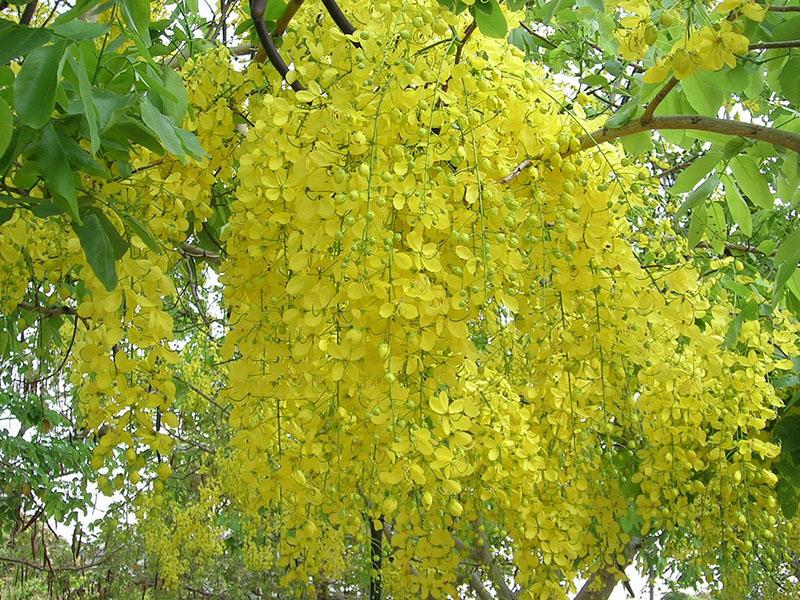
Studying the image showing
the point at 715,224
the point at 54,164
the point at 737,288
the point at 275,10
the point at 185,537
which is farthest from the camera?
the point at 185,537

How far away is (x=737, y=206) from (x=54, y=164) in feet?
3.81

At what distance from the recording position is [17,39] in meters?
0.90

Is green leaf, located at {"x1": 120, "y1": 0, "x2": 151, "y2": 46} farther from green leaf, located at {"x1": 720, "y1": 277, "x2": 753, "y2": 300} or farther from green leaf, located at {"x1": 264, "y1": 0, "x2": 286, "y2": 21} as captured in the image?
green leaf, located at {"x1": 720, "y1": 277, "x2": 753, "y2": 300}

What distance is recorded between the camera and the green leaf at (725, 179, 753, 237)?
1539 millimetres

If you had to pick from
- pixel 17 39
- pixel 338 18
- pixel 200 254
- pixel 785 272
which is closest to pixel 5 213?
pixel 17 39

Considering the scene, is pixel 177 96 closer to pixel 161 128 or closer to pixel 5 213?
pixel 161 128

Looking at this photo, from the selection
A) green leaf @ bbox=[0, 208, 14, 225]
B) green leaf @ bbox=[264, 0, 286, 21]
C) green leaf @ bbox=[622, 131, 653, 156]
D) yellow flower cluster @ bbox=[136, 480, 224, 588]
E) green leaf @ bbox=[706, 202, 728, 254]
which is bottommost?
green leaf @ bbox=[0, 208, 14, 225]

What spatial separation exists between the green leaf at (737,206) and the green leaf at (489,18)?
64cm

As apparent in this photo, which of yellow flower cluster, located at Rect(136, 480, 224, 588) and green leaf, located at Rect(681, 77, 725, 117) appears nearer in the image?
green leaf, located at Rect(681, 77, 725, 117)

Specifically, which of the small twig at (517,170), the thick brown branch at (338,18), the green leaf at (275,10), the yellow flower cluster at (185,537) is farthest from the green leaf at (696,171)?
the yellow flower cluster at (185,537)

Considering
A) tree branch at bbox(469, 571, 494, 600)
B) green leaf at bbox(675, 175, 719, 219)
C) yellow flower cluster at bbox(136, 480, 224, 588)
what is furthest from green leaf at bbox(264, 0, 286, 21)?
yellow flower cluster at bbox(136, 480, 224, 588)

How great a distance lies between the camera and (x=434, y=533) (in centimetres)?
181

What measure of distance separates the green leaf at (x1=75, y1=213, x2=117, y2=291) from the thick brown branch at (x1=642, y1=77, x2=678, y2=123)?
74 centimetres

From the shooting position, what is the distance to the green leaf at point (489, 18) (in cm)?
109
